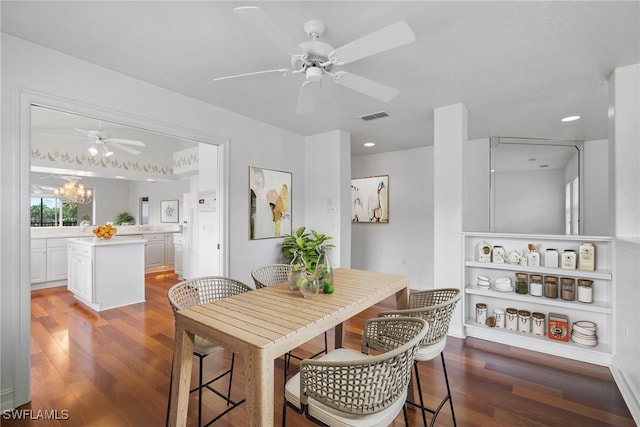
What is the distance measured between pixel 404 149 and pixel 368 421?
484 centimetres

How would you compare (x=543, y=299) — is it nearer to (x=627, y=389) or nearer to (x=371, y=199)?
(x=627, y=389)

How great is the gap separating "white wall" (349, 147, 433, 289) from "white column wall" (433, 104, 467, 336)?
179 cm

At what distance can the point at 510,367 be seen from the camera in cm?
250

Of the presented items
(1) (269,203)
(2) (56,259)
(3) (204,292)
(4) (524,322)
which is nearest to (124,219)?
(2) (56,259)

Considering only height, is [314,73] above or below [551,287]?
above

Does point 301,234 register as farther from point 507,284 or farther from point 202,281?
Result: point 507,284

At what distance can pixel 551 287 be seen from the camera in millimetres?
2836

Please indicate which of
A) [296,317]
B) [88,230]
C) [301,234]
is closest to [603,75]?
[296,317]

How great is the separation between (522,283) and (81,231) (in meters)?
7.34

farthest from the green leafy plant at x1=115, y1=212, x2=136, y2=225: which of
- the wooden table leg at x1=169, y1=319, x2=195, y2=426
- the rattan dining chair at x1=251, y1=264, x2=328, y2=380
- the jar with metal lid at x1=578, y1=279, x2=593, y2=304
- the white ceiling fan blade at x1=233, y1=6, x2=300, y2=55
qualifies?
the jar with metal lid at x1=578, y1=279, x2=593, y2=304

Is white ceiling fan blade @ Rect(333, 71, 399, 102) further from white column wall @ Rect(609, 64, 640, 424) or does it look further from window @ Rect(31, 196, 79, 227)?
window @ Rect(31, 196, 79, 227)

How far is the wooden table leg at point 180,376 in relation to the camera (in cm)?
148

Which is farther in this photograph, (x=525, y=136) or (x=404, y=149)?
(x=404, y=149)

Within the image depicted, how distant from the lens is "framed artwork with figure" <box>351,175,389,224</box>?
557 centimetres
